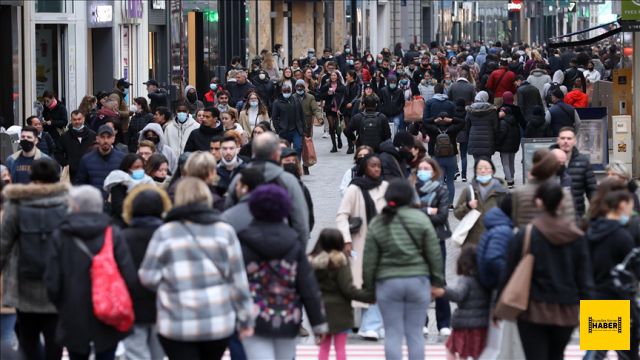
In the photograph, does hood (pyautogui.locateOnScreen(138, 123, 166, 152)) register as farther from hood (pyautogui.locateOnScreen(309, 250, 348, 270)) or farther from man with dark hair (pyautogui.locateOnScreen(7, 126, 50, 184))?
hood (pyautogui.locateOnScreen(309, 250, 348, 270))

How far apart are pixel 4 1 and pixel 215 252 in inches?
744

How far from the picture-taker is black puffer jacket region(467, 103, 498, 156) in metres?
22.2

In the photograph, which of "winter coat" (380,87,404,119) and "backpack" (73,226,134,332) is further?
"winter coat" (380,87,404,119)

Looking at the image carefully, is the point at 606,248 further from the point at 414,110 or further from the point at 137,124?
the point at 414,110

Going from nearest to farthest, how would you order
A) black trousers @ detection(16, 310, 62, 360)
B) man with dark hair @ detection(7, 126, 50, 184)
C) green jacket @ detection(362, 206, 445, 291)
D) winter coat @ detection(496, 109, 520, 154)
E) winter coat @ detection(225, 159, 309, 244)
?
1. black trousers @ detection(16, 310, 62, 360)
2. green jacket @ detection(362, 206, 445, 291)
3. winter coat @ detection(225, 159, 309, 244)
4. man with dark hair @ detection(7, 126, 50, 184)
5. winter coat @ detection(496, 109, 520, 154)

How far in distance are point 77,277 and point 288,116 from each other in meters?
15.8

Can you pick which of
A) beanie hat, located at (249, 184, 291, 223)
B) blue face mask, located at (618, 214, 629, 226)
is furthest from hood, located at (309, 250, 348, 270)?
blue face mask, located at (618, 214, 629, 226)

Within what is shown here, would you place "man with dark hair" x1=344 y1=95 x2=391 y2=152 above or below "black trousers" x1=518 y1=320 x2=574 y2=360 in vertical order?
above

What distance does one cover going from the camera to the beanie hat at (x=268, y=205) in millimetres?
9523

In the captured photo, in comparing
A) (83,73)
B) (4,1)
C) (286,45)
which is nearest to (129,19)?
(83,73)

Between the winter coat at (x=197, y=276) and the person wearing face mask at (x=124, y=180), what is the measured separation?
3.72 metres

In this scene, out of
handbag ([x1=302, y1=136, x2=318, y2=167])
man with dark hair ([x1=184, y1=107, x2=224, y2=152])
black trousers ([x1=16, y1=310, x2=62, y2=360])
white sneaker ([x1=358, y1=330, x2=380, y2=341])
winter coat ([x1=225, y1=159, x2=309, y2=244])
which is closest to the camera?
black trousers ([x1=16, y1=310, x2=62, y2=360])

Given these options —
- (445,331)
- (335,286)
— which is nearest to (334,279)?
(335,286)

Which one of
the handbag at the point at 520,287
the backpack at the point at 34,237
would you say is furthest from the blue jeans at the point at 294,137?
the handbag at the point at 520,287
